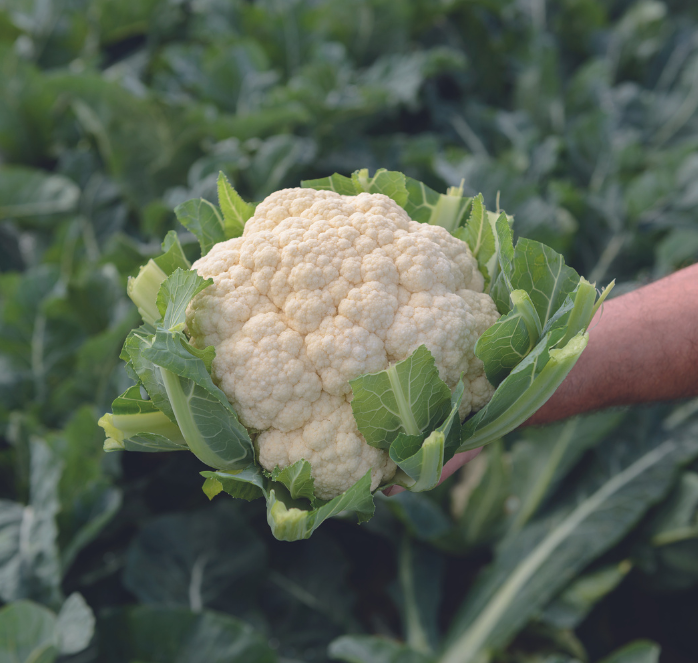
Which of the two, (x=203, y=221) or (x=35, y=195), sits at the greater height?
(x=203, y=221)

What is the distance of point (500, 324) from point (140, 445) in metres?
0.69

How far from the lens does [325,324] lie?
3.66ft

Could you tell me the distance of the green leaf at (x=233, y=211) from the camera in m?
1.29

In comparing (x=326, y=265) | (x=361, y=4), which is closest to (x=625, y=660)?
(x=326, y=265)

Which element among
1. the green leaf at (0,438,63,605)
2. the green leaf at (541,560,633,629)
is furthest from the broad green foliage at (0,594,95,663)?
the green leaf at (541,560,633,629)

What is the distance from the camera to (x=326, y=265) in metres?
1.14

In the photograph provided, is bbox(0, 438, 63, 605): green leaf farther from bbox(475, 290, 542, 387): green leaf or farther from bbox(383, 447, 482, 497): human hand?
bbox(475, 290, 542, 387): green leaf

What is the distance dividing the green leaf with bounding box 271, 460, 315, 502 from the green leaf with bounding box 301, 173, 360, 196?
0.64 meters

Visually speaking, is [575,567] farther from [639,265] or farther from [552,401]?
[639,265]

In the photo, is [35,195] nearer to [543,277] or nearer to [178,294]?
[178,294]

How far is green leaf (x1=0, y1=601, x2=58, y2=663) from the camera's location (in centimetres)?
149

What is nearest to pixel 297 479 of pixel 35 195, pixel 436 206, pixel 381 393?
pixel 381 393

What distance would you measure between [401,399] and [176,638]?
1.19 meters

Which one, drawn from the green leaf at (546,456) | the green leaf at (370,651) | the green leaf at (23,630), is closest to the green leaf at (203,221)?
the green leaf at (23,630)
